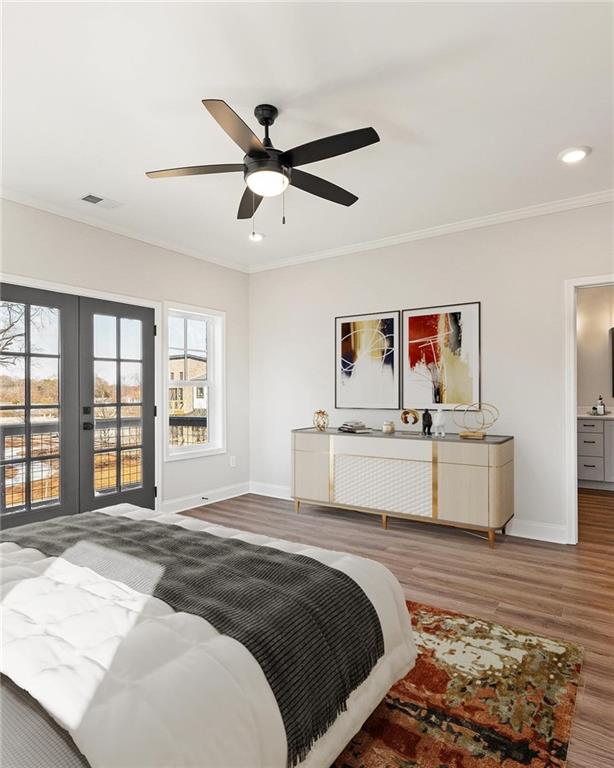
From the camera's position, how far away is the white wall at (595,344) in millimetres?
6348

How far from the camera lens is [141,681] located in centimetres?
109

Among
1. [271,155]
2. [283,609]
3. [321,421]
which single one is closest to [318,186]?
[271,155]

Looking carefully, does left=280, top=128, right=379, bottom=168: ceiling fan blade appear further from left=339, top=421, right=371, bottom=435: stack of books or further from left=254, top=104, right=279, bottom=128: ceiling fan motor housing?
left=339, top=421, right=371, bottom=435: stack of books

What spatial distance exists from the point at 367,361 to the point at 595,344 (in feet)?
11.9

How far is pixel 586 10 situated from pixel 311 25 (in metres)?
1.14

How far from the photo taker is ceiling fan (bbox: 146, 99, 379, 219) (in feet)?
7.04

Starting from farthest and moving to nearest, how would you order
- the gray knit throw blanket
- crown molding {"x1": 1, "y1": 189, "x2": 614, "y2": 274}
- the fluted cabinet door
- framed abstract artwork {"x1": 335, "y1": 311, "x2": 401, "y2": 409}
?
1. the fluted cabinet door
2. framed abstract artwork {"x1": 335, "y1": 311, "x2": 401, "y2": 409}
3. crown molding {"x1": 1, "y1": 189, "x2": 614, "y2": 274}
4. the gray knit throw blanket

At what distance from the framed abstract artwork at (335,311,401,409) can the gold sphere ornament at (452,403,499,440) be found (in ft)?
2.04

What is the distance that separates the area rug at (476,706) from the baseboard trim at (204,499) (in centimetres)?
308

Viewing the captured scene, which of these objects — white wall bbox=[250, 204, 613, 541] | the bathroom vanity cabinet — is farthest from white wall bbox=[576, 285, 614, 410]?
white wall bbox=[250, 204, 613, 541]

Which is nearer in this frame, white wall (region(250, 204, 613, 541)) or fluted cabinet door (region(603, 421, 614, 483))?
white wall (region(250, 204, 613, 541))

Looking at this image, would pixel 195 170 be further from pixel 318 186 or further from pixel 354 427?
pixel 354 427

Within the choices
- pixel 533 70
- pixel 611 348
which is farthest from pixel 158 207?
pixel 611 348

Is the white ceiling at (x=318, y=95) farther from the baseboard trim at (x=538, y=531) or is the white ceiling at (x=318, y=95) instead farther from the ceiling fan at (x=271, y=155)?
the baseboard trim at (x=538, y=531)
